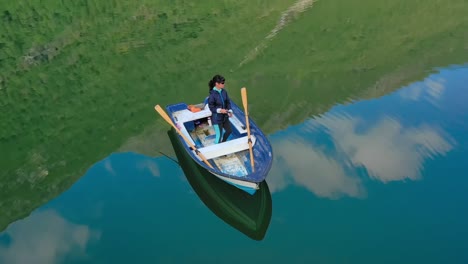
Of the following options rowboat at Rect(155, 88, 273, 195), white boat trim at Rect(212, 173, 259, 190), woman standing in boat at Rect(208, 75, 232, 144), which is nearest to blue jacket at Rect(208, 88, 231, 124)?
woman standing in boat at Rect(208, 75, 232, 144)

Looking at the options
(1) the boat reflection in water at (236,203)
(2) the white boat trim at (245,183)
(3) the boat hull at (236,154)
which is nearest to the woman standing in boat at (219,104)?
(3) the boat hull at (236,154)

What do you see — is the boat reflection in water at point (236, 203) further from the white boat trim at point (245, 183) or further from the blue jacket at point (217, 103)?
the blue jacket at point (217, 103)

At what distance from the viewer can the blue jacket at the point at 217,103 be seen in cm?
1568

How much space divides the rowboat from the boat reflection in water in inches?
29.8

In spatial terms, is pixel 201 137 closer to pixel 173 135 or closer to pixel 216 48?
pixel 173 135

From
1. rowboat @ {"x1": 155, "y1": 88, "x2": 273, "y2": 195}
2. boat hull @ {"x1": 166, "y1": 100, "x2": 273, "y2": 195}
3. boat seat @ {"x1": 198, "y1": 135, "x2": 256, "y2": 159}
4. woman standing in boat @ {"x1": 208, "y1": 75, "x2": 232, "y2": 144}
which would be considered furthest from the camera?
boat seat @ {"x1": 198, "y1": 135, "x2": 256, "y2": 159}

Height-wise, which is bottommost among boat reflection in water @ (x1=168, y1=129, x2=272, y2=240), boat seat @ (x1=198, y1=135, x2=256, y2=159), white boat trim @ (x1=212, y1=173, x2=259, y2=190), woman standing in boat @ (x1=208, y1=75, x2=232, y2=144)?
boat reflection in water @ (x1=168, y1=129, x2=272, y2=240)

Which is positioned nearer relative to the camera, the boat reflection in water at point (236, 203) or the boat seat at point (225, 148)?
the boat reflection in water at point (236, 203)

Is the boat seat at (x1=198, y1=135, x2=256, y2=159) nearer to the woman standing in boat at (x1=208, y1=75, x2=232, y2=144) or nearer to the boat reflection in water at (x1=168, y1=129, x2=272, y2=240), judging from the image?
the woman standing in boat at (x1=208, y1=75, x2=232, y2=144)

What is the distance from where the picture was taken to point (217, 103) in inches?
622

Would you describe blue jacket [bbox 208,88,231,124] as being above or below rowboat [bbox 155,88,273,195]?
above

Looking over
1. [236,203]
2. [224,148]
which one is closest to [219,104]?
[224,148]

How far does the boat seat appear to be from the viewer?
51.3ft

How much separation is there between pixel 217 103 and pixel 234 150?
170 cm
